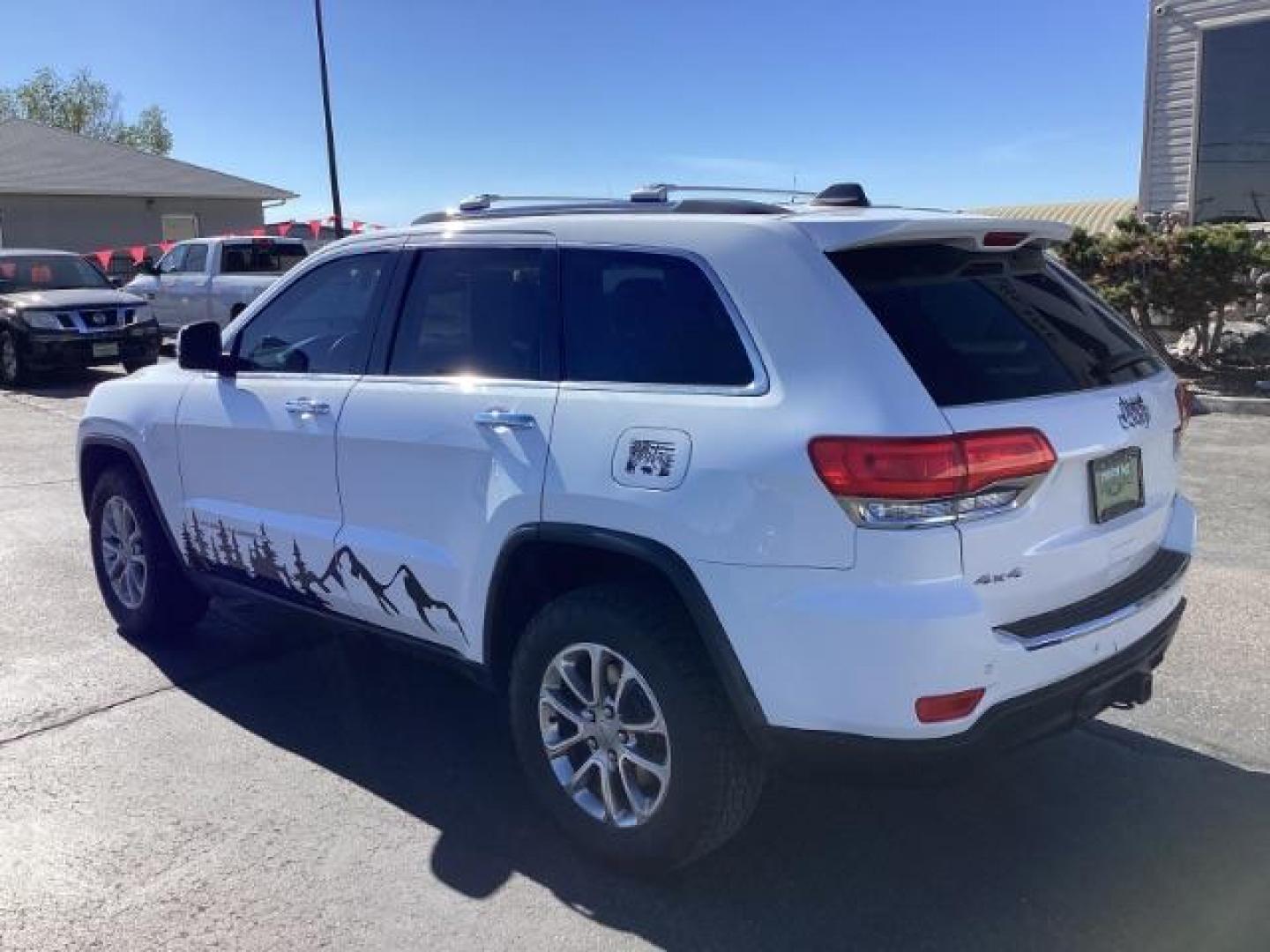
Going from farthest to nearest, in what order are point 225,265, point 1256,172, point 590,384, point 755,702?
point 225,265
point 1256,172
point 590,384
point 755,702

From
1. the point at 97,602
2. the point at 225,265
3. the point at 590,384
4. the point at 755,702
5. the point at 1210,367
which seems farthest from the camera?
the point at 225,265

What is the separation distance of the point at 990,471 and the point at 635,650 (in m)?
1.02

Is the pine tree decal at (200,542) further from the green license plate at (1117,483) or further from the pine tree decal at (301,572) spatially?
the green license plate at (1117,483)

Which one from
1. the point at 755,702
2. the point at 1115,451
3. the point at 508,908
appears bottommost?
the point at 508,908

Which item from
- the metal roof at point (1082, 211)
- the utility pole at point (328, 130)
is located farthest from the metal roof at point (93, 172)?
the metal roof at point (1082, 211)

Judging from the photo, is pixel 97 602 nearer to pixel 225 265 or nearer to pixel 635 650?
pixel 635 650

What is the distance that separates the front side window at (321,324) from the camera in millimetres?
4094

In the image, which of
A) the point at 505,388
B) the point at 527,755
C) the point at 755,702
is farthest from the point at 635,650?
the point at 505,388

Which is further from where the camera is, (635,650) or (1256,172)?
(1256,172)

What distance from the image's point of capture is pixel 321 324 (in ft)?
14.4

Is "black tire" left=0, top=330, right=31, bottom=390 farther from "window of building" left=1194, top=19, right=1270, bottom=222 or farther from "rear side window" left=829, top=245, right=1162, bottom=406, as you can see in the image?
"window of building" left=1194, top=19, right=1270, bottom=222

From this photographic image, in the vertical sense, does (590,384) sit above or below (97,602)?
above

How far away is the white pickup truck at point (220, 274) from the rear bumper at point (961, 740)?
561 inches

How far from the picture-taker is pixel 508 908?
3170mm
